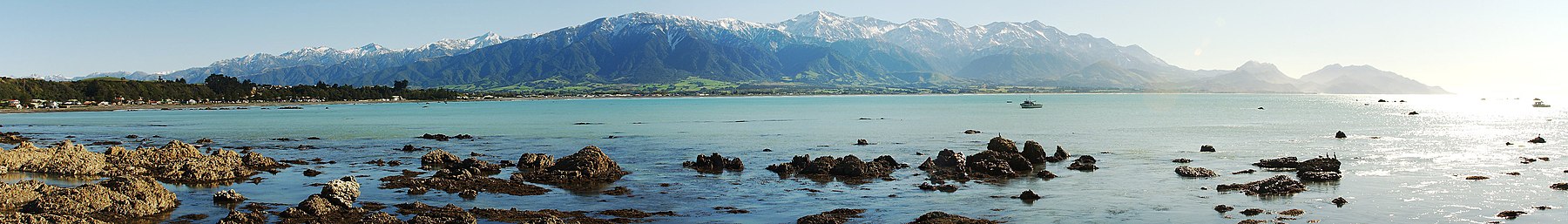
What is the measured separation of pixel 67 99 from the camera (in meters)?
194

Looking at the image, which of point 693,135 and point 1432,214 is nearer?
point 1432,214

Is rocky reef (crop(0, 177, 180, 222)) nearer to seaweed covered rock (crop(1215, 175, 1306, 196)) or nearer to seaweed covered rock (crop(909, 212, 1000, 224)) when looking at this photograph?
seaweed covered rock (crop(909, 212, 1000, 224))

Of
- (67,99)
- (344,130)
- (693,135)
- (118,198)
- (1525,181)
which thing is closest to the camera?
(118,198)

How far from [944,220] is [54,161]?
33.9 m

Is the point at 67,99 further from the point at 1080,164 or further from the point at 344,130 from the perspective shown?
the point at 1080,164

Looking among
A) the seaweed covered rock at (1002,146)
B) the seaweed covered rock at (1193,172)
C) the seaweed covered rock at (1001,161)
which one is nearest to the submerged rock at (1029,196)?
the seaweed covered rock at (1001,161)

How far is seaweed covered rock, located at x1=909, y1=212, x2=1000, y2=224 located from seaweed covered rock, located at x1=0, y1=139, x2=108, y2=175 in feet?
102

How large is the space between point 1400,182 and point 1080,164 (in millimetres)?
11144

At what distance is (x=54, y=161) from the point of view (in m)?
39.1

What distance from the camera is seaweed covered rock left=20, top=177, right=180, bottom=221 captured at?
1003 inches

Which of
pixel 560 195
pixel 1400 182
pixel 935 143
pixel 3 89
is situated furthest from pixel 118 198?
pixel 3 89

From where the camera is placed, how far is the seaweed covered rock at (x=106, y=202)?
1003 inches

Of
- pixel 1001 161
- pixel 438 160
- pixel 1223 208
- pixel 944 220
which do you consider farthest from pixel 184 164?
pixel 1223 208

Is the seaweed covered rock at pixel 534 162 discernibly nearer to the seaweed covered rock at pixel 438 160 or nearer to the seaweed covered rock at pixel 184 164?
the seaweed covered rock at pixel 438 160
